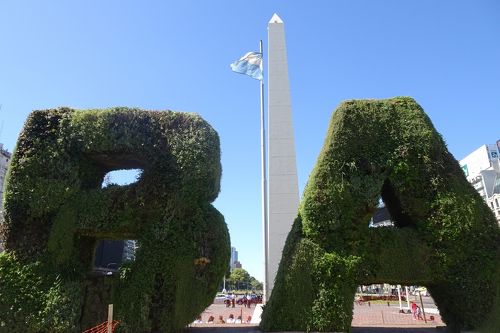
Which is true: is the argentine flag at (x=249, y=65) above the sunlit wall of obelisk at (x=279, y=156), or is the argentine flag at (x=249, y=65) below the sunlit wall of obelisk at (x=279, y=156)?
above

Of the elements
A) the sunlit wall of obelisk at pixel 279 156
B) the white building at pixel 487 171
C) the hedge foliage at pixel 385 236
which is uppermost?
the white building at pixel 487 171

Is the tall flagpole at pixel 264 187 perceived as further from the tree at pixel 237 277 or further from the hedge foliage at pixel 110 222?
the tree at pixel 237 277

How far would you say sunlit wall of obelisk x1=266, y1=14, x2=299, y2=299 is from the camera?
18.9 metres

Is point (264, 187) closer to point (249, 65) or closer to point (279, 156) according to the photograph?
point (279, 156)

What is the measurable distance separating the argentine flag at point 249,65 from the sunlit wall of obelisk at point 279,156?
0.59 m

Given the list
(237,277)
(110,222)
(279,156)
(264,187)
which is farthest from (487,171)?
(110,222)

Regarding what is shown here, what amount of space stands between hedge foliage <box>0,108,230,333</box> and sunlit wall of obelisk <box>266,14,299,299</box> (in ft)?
22.8

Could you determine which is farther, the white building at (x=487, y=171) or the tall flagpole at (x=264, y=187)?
the white building at (x=487, y=171)

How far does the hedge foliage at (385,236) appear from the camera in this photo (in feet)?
35.1

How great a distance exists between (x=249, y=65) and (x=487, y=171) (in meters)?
65.0

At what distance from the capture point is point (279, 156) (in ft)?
64.6

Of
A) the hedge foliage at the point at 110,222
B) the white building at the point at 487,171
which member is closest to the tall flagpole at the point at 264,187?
the hedge foliage at the point at 110,222

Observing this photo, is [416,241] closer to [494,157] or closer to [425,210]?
[425,210]

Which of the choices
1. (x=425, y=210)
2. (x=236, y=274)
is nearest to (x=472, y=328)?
(x=425, y=210)
